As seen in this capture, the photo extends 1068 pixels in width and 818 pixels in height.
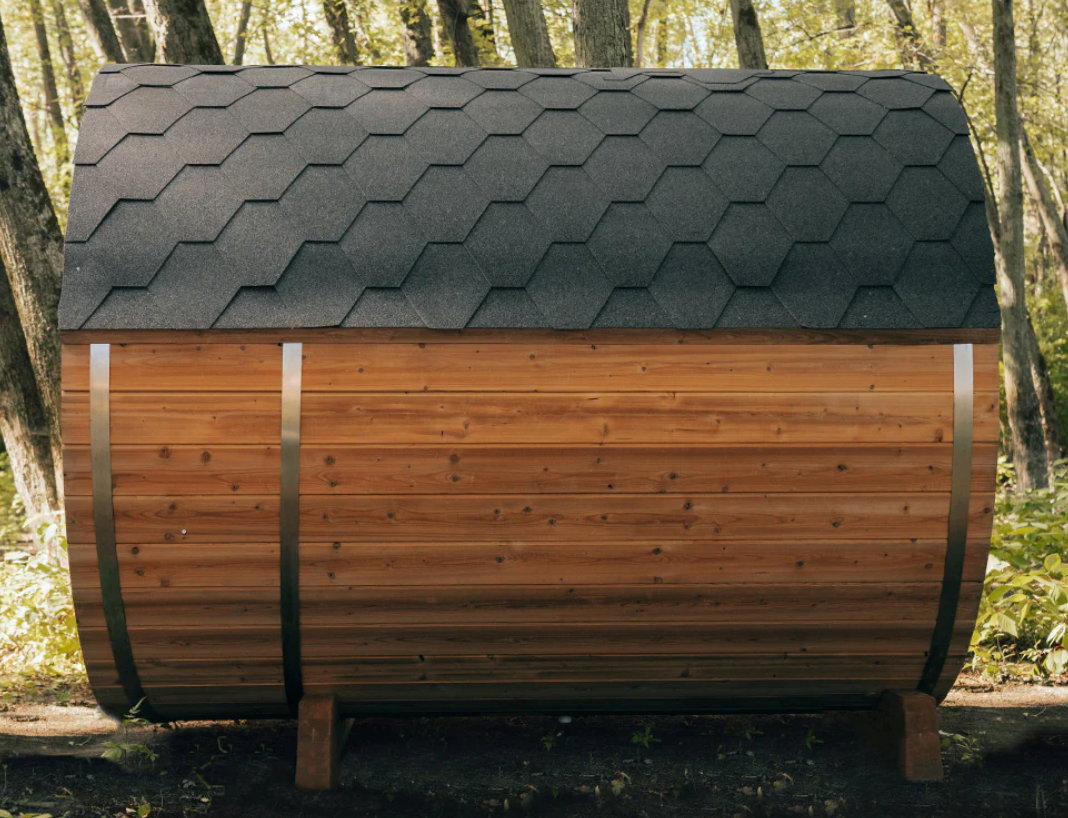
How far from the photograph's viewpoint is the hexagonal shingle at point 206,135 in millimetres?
3516

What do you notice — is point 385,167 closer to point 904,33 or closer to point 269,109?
point 269,109

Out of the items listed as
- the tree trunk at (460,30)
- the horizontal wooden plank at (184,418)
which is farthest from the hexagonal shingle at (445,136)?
the tree trunk at (460,30)

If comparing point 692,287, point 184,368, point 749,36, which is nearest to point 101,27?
point 749,36

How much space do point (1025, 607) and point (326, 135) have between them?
14.1ft

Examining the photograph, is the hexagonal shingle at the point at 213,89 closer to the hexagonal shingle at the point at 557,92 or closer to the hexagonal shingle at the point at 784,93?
the hexagonal shingle at the point at 557,92

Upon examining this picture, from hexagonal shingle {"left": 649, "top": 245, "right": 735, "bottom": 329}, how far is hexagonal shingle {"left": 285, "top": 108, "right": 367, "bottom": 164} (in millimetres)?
1235

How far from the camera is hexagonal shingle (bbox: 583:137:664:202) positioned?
3.54m

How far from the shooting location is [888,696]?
3.88m

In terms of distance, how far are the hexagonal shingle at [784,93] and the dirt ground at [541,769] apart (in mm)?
2617

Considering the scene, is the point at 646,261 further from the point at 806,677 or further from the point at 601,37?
the point at 601,37

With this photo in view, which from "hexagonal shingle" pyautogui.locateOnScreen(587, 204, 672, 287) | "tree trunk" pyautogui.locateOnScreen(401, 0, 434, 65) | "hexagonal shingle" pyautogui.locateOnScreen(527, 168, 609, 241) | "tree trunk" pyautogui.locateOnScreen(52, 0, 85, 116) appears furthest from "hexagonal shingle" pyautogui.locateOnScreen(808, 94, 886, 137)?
"tree trunk" pyautogui.locateOnScreen(52, 0, 85, 116)

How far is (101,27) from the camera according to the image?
11906mm

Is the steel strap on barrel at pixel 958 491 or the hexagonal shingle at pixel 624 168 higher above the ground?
the hexagonal shingle at pixel 624 168

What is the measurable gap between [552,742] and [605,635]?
933 millimetres
